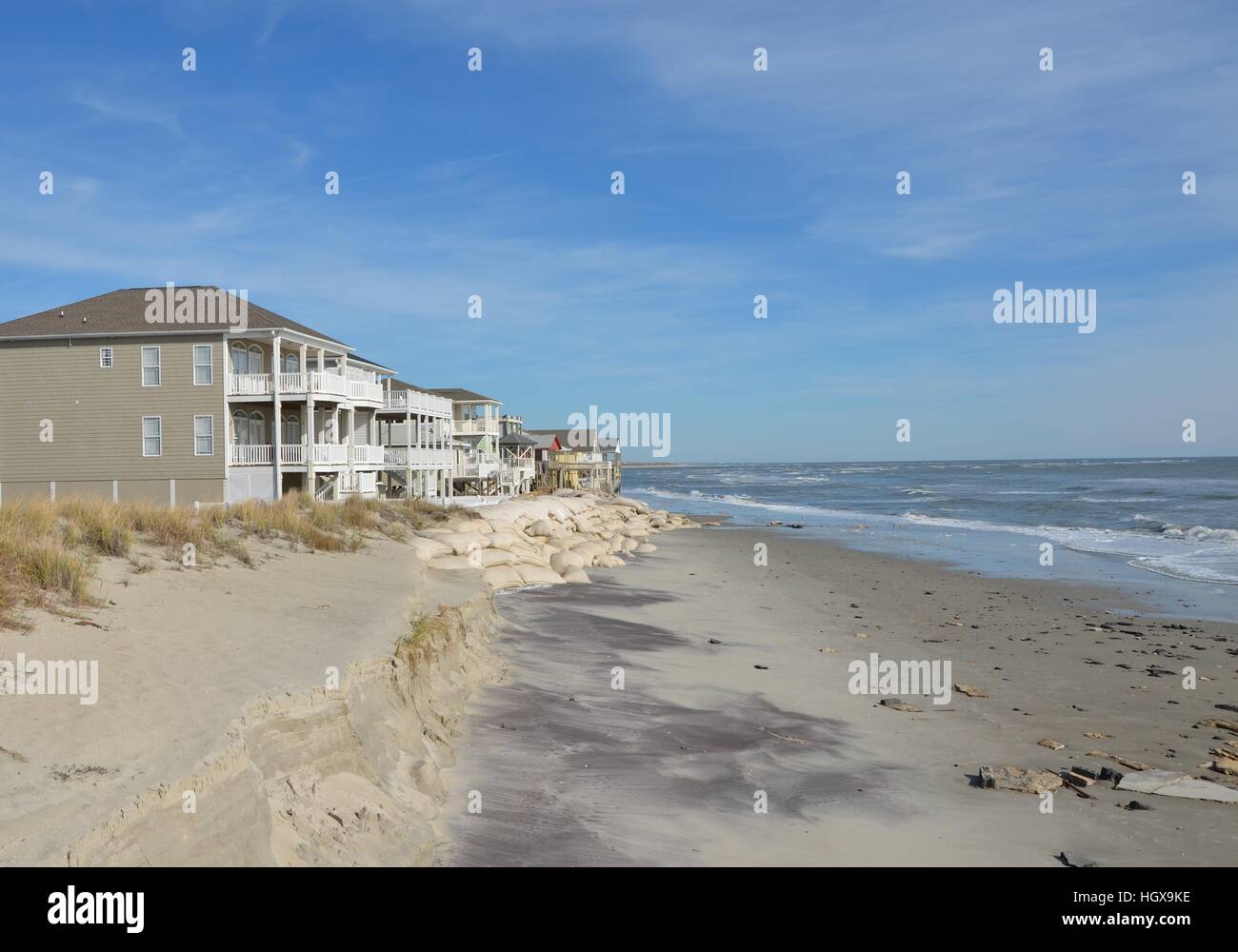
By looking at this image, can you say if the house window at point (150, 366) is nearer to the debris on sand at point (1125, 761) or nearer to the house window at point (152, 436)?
the house window at point (152, 436)

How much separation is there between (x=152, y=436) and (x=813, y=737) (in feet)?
78.4

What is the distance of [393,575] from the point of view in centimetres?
1407

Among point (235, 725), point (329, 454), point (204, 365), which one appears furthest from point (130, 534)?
point (329, 454)

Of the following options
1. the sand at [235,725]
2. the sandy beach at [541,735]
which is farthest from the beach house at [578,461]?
the sand at [235,725]

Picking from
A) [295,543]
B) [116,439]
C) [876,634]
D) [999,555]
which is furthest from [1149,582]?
[116,439]

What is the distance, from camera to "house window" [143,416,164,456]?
85.9 feet

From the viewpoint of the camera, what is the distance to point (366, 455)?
30875 millimetres

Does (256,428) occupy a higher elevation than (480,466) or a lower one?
higher

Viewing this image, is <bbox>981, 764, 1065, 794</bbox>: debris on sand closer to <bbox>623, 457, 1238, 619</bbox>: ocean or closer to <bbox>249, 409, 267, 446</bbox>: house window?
<bbox>623, 457, 1238, 619</bbox>: ocean

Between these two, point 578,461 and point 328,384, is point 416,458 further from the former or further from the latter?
point 578,461

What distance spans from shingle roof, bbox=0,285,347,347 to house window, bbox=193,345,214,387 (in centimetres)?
64

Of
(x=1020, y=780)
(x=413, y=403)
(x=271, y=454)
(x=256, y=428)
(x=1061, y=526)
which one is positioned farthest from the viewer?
(x=1061, y=526)
